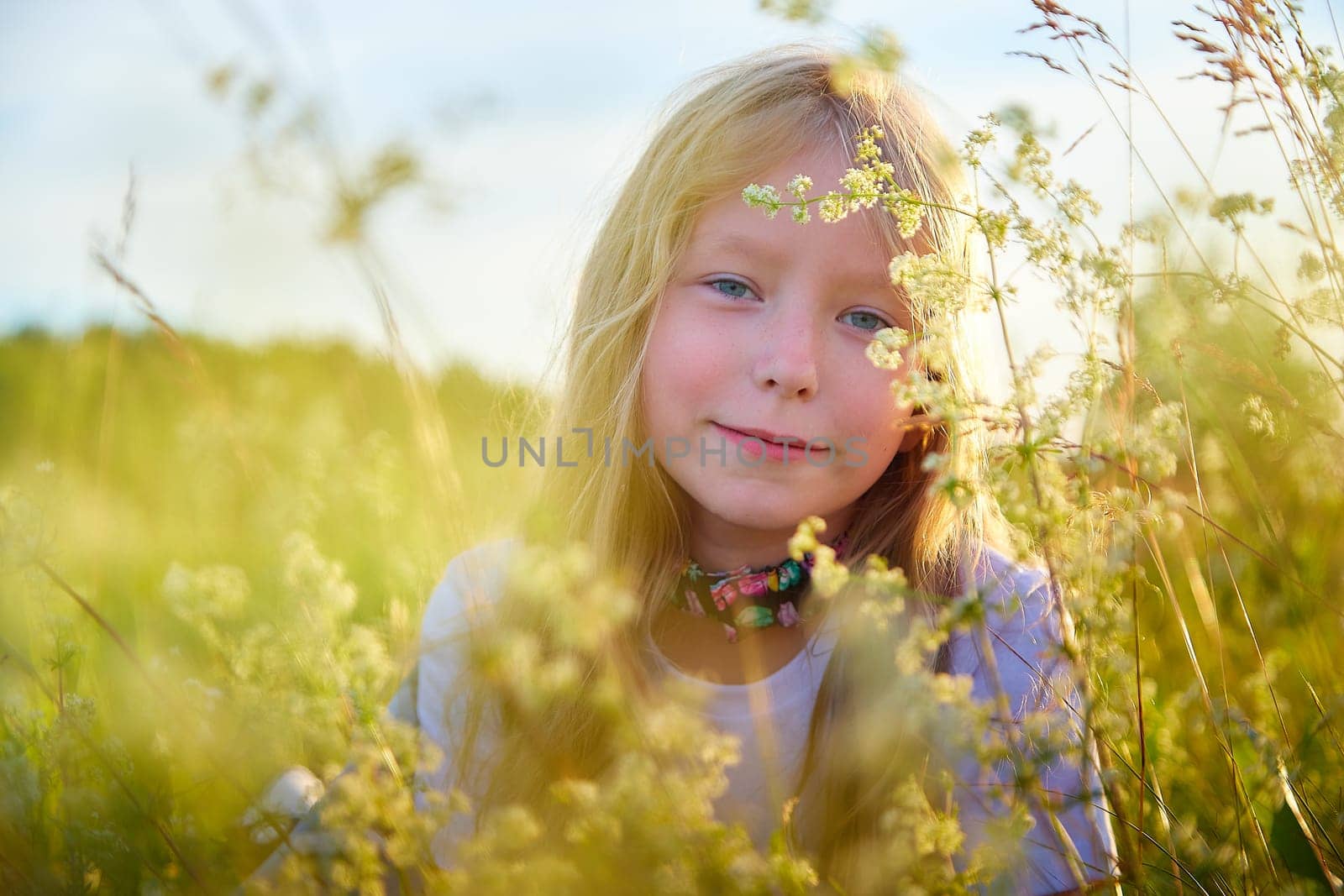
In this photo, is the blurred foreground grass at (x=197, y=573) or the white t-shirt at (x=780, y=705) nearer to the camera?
the blurred foreground grass at (x=197, y=573)

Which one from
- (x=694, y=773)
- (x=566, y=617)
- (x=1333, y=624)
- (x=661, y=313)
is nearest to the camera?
(x=566, y=617)

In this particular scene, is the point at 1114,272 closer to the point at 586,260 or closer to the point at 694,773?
the point at 694,773

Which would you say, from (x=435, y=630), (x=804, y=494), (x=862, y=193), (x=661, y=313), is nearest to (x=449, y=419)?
(x=435, y=630)

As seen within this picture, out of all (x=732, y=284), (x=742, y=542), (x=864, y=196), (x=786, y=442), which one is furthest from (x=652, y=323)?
(x=864, y=196)

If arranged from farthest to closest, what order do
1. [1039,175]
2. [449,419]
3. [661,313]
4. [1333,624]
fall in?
[449,419], [661,313], [1333,624], [1039,175]

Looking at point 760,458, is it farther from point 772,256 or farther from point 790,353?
point 772,256

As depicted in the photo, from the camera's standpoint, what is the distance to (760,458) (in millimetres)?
2154

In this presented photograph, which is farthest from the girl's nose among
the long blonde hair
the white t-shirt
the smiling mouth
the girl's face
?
the white t-shirt

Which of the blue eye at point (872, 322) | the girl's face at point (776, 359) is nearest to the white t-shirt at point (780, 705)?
the girl's face at point (776, 359)

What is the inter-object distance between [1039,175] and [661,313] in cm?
120

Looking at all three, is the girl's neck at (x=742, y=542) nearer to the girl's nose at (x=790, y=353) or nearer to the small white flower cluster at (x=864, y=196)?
the girl's nose at (x=790, y=353)

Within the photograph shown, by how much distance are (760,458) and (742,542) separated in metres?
0.48

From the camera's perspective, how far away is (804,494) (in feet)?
7.19

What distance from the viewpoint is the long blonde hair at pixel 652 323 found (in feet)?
7.43
